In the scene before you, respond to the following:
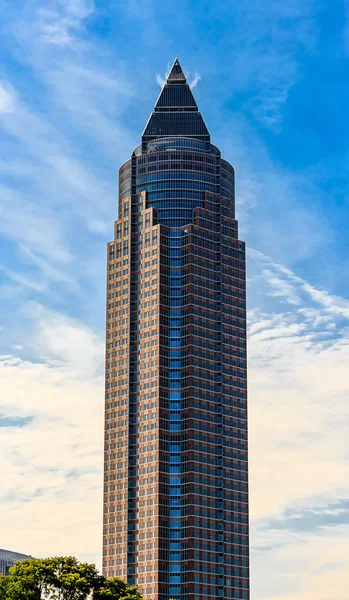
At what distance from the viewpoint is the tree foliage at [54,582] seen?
190375 mm

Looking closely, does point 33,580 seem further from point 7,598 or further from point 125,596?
point 125,596

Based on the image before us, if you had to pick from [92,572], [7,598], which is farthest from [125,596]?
[7,598]

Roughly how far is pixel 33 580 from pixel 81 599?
952 centimetres

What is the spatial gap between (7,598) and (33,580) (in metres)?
5.45

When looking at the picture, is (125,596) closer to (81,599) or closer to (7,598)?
(81,599)

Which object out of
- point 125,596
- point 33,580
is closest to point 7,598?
point 33,580

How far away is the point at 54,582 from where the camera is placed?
19225cm

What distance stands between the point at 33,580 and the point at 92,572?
11.6 m

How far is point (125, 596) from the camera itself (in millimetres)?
199250

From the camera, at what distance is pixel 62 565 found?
19512 cm

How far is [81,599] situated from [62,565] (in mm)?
6634

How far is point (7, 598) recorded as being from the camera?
187875mm

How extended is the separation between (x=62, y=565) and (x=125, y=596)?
43.2 ft

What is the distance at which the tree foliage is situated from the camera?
19038cm
